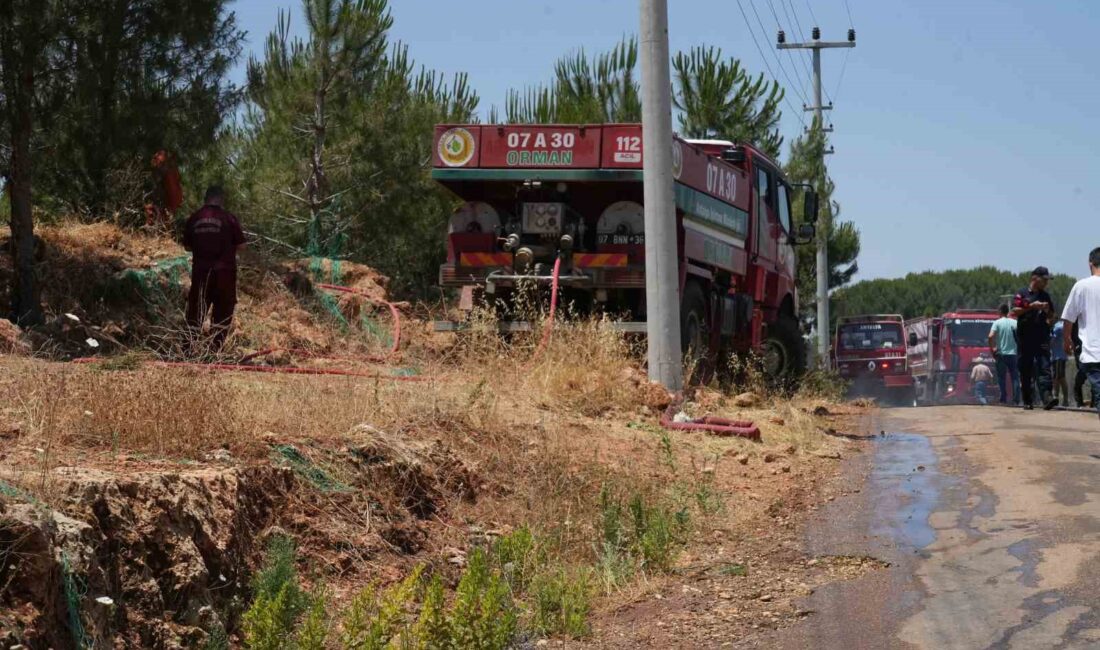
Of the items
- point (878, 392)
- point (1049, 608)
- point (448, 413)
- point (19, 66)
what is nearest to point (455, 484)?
point (448, 413)

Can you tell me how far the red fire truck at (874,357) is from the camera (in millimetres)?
35844

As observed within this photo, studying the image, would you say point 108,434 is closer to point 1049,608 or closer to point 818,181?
point 1049,608

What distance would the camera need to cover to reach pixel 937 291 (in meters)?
114

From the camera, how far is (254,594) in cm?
→ 556

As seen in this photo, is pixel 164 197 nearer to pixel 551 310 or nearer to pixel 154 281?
pixel 154 281

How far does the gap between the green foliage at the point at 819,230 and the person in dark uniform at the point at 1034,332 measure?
10.6 ft

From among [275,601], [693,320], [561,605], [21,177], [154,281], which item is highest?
[21,177]

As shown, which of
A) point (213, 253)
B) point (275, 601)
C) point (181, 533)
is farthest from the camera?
point (213, 253)

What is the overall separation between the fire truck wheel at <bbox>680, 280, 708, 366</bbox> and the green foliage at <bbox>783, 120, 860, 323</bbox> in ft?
12.5

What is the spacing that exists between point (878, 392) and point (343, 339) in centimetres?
2383

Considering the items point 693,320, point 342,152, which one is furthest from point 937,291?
point 693,320

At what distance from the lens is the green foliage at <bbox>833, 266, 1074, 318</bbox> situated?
360ft

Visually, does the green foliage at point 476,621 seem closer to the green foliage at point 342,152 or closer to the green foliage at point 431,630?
the green foliage at point 431,630

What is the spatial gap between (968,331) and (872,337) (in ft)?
8.32
